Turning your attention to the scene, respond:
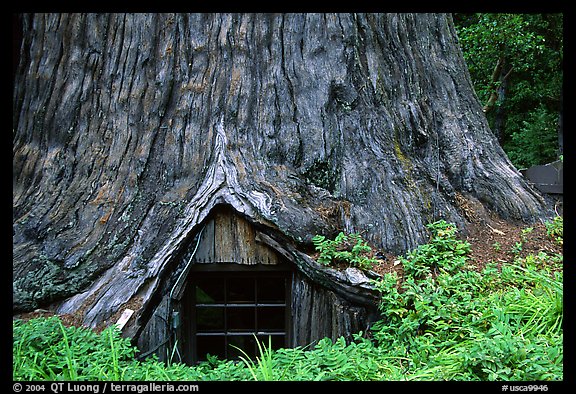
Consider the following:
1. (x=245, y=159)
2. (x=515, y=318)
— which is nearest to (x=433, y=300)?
(x=515, y=318)

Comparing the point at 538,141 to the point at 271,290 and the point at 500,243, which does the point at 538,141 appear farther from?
the point at 271,290

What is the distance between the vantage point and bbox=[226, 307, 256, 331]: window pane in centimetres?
380

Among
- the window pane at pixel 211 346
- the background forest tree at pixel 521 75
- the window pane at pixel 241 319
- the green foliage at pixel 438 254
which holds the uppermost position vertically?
the background forest tree at pixel 521 75

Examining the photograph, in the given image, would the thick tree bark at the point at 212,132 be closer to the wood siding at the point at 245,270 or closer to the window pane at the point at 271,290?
the wood siding at the point at 245,270

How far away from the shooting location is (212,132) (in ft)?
12.3

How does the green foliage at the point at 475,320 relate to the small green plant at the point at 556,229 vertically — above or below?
below

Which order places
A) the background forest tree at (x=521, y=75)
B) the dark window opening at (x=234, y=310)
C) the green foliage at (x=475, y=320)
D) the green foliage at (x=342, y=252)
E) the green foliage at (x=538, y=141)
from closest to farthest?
1. the green foliage at (x=475, y=320)
2. the green foliage at (x=342, y=252)
3. the dark window opening at (x=234, y=310)
4. the green foliage at (x=538, y=141)
5. the background forest tree at (x=521, y=75)

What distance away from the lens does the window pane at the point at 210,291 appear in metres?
3.75

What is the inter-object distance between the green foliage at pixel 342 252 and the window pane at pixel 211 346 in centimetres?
116

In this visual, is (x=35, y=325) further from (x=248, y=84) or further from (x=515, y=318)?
(x=515, y=318)

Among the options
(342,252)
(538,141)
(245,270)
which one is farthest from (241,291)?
(538,141)

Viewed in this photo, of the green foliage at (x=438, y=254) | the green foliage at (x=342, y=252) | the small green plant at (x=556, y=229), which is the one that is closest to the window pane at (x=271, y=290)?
the green foliage at (x=342, y=252)

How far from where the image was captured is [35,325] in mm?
2979
